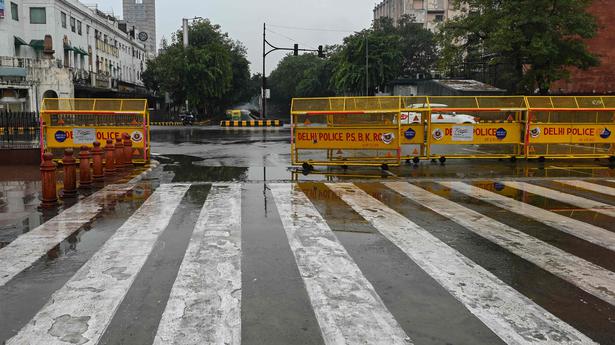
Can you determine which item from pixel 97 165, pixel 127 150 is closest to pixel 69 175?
pixel 97 165

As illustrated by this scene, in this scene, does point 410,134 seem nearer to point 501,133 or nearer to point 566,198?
point 501,133

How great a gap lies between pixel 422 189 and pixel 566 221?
135 inches

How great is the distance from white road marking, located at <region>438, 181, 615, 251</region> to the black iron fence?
42.2ft

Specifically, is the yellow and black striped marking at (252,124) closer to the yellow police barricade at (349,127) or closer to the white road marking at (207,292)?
the yellow police barricade at (349,127)

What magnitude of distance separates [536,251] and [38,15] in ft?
175

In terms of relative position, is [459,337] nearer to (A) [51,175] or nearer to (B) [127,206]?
(B) [127,206]

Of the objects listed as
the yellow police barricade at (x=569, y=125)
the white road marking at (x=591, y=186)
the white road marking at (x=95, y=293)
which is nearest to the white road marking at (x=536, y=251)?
the white road marking at (x=591, y=186)

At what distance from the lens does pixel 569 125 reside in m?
15.7

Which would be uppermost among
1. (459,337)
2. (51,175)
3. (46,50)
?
(46,50)

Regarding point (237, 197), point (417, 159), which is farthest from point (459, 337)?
point (417, 159)

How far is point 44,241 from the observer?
677 cm

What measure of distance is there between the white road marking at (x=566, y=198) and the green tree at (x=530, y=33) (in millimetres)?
22602

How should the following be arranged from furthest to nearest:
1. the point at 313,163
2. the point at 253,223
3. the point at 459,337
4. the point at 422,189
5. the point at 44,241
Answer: the point at 313,163, the point at 422,189, the point at 253,223, the point at 44,241, the point at 459,337

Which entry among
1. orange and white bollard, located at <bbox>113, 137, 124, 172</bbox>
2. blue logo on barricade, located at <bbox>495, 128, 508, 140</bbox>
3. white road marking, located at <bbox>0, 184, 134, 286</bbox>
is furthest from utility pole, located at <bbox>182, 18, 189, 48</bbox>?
white road marking, located at <bbox>0, 184, 134, 286</bbox>
